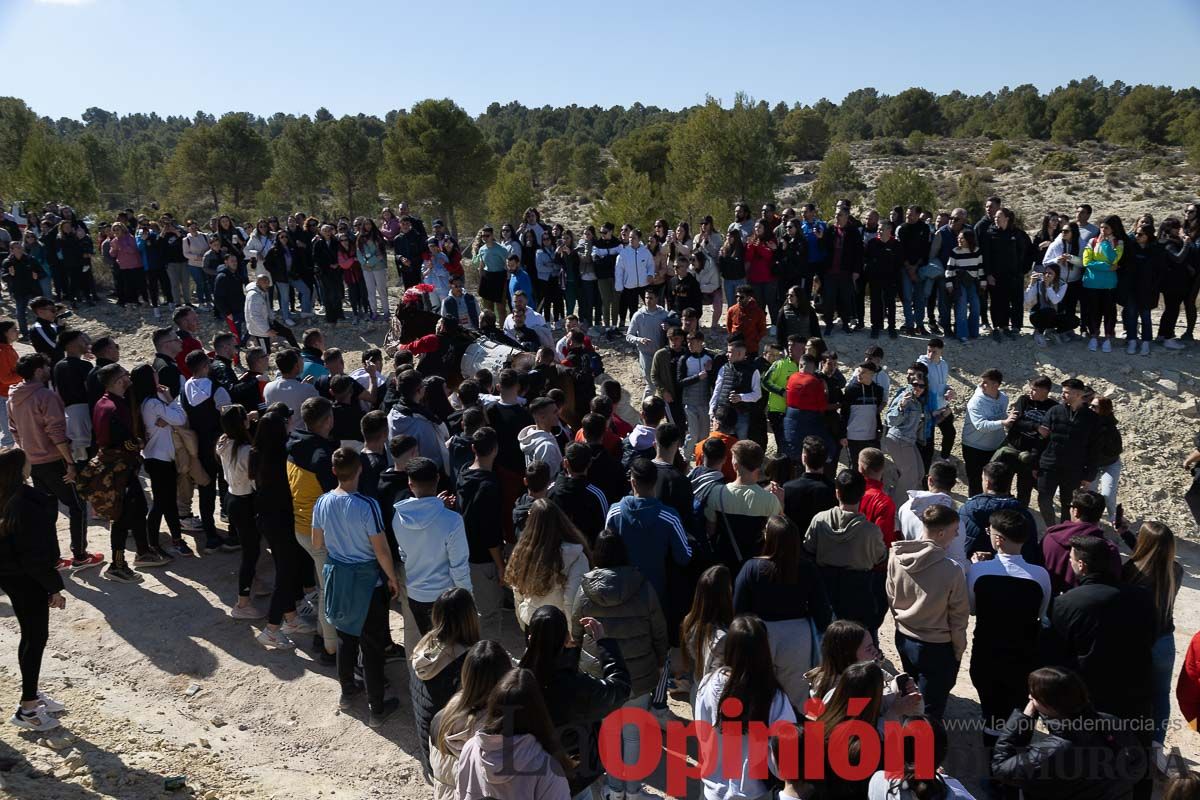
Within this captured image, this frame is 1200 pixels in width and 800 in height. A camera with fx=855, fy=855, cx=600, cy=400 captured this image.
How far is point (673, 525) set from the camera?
5406mm

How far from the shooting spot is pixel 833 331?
13172mm

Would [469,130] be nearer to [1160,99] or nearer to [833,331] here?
[833,331]

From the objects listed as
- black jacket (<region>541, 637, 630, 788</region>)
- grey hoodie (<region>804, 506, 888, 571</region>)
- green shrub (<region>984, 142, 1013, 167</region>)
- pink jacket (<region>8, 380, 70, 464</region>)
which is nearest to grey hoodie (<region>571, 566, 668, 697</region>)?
black jacket (<region>541, 637, 630, 788</region>)

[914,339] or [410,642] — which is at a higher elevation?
[914,339]

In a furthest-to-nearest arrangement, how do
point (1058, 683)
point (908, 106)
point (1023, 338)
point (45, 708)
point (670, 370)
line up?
1. point (908, 106)
2. point (1023, 338)
3. point (670, 370)
4. point (45, 708)
5. point (1058, 683)

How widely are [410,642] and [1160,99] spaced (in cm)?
6871

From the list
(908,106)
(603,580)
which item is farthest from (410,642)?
(908,106)

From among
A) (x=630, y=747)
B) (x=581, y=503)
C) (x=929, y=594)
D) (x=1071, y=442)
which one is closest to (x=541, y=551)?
(x=581, y=503)

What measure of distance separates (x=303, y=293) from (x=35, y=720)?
1146 centimetres

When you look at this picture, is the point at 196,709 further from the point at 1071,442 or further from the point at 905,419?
the point at 1071,442

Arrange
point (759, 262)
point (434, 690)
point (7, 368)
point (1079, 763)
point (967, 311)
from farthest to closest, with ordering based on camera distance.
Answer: point (759, 262), point (967, 311), point (7, 368), point (434, 690), point (1079, 763)

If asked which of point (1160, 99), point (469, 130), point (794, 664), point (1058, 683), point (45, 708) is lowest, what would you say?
point (45, 708)

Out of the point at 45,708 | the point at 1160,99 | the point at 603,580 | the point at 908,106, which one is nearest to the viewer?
the point at 603,580

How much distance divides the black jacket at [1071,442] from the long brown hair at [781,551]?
5.18 m
